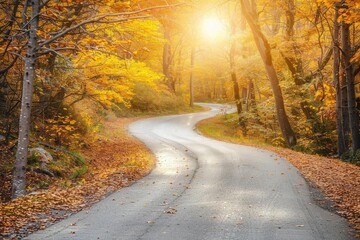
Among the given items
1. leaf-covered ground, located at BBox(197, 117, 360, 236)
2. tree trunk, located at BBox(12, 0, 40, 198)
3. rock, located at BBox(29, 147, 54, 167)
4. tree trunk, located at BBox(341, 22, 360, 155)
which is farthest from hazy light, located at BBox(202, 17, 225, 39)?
tree trunk, located at BBox(12, 0, 40, 198)

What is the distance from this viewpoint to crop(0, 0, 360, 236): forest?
9.43 m

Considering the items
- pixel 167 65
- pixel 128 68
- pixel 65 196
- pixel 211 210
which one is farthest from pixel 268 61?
pixel 167 65

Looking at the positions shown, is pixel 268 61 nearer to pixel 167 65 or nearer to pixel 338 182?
pixel 338 182

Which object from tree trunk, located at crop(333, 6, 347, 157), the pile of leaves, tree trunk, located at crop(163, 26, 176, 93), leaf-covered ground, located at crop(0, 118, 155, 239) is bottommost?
the pile of leaves

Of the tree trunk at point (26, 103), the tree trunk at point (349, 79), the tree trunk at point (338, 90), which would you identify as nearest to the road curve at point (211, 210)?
the tree trunk at point (26, 103)

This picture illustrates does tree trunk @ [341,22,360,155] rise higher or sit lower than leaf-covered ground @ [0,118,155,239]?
higher

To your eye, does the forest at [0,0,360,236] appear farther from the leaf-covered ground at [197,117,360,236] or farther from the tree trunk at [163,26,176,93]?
the tree trunk at [163,26,176,93]

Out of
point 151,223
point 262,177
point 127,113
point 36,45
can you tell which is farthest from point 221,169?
point 127,113

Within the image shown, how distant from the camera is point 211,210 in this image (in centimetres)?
757

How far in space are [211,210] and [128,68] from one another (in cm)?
1085

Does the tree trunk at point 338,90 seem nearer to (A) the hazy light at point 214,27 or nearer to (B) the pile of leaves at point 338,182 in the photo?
(B) the pile of leaves at point 338,182

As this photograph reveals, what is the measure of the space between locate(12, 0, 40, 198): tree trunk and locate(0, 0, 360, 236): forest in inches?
1.0

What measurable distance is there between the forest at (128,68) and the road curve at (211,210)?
134 inches

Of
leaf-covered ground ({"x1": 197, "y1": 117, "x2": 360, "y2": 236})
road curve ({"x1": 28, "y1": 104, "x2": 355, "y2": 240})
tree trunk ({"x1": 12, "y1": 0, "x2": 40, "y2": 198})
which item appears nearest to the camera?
road curve ({"x1": 28, "y1": 104, "x2": 355, "y2": 240})
